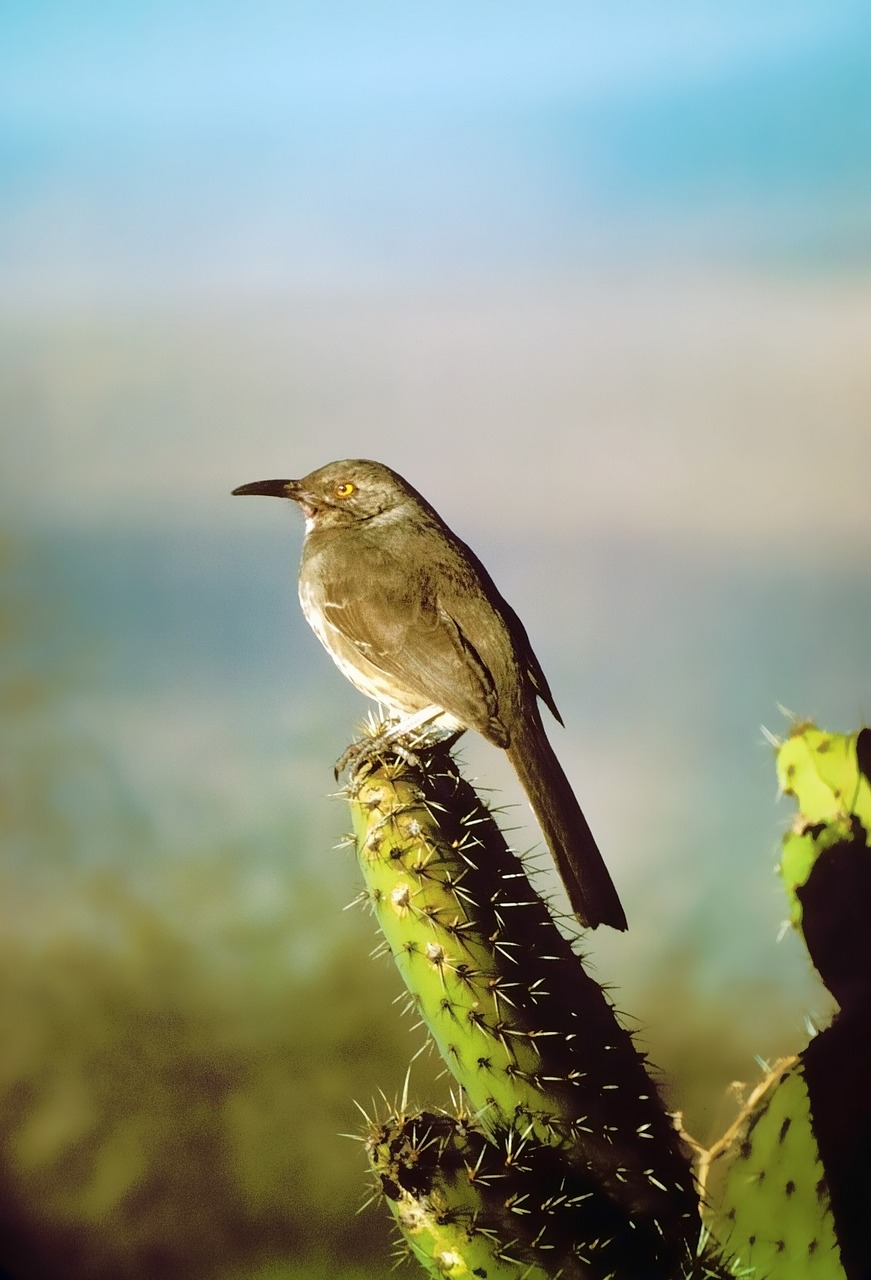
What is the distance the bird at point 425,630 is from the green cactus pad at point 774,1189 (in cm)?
39

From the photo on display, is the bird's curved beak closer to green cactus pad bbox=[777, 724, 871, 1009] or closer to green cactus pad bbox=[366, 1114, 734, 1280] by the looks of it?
green cactus pad bbox=[777, 724, 871, 1009]

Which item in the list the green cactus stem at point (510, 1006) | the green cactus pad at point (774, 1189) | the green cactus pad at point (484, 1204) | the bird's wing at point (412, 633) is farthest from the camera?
the bird's wing at point (412, 633)

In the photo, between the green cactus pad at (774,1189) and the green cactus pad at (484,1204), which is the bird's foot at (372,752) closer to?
the green cactus pad at (484,1204)

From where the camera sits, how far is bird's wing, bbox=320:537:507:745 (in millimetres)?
2256

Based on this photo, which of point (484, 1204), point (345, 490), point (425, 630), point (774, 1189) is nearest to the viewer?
point (484, 1204)

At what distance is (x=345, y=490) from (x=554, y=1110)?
1.36 m

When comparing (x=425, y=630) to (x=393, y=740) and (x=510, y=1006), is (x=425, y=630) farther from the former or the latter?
(x=510, y=1006)

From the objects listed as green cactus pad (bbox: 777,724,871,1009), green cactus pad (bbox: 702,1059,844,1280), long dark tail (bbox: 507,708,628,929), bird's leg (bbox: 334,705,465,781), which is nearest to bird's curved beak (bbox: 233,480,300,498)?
bird's leg (bbox: 334,705,465,781)

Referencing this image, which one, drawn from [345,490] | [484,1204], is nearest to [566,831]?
[484,1204]

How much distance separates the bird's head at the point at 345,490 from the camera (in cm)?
251

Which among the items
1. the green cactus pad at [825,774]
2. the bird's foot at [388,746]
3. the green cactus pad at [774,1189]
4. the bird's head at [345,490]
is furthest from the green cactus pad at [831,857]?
the bird's head at [345,490]

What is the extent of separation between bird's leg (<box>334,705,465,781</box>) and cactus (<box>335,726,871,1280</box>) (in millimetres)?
48

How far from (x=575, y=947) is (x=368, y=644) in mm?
748

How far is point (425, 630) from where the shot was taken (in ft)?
7.72
